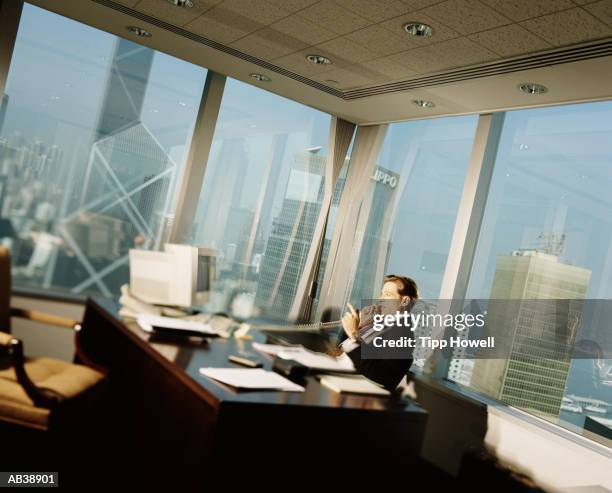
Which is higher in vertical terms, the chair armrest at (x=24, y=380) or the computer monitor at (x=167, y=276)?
the computer monitor at (x=167, y=276)

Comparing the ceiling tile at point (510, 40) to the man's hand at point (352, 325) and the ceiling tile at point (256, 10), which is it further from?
the man's hand at point (352, 325)

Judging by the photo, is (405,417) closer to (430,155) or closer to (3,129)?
(430,155)

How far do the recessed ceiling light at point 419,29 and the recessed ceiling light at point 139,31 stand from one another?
2.07 m

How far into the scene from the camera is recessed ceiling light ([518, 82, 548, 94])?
3505 millimetres

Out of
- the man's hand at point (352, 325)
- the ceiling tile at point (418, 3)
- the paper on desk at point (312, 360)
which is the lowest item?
the paper on desk at point (312, 360)

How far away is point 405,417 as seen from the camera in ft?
7.06

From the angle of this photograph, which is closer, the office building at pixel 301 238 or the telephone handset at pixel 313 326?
the office building at pixel 301 238

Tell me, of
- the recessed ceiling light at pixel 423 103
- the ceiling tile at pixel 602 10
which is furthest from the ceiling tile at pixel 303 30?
the ceiling tile at pixel 602 10

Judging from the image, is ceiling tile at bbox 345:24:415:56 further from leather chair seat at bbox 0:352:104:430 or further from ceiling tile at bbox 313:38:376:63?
leather chair seat at bbox 0:352:104:430

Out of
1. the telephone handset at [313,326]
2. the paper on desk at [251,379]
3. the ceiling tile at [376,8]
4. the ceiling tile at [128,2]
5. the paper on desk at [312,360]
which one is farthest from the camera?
the telephone handset at [313,326]

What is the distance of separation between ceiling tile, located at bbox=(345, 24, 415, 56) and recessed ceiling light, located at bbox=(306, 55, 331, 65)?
1.52 ft

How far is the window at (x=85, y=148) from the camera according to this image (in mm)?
4273

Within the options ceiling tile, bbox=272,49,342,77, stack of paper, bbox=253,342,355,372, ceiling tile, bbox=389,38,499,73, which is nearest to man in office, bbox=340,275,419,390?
stack of paper, bbox=253,342,355,372

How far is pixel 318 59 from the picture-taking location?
398 cm
